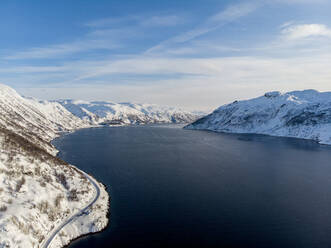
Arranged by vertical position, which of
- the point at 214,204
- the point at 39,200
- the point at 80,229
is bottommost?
the point at 80,229

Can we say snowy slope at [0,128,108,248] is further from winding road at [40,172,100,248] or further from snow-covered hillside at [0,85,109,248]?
winding road at [40,172,100,248]

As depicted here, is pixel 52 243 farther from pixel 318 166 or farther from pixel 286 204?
pixel 318 166

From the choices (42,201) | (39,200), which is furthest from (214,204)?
(39,200)

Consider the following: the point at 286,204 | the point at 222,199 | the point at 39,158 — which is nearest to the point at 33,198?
the point at 39,158

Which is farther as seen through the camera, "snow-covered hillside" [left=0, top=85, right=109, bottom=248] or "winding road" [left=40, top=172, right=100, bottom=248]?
"winding road" [left=40, top=172, right=100, bottom=248]

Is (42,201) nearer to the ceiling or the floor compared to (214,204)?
nearer to the ceiling

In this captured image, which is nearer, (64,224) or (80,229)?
(80,229)

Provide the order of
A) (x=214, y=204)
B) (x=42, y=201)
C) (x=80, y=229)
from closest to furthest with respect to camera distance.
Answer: (x=80, y=229) < (x=42, y=201) < (x=214, y=204)

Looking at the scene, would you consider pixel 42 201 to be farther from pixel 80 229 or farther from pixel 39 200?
pixel 80 229

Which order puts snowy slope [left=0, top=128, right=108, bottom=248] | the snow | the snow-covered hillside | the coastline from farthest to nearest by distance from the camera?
the coastline, the snow-covered hillside, the snow, snowy slope [left=0, top=128, right=108, bottom=248]

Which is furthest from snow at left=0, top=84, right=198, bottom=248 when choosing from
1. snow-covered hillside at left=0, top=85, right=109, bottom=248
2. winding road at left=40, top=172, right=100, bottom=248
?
winding road at left=40, top=172, right=100, bottom=248

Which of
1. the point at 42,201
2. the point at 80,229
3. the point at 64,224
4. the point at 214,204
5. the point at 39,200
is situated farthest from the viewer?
the point at 214,204
